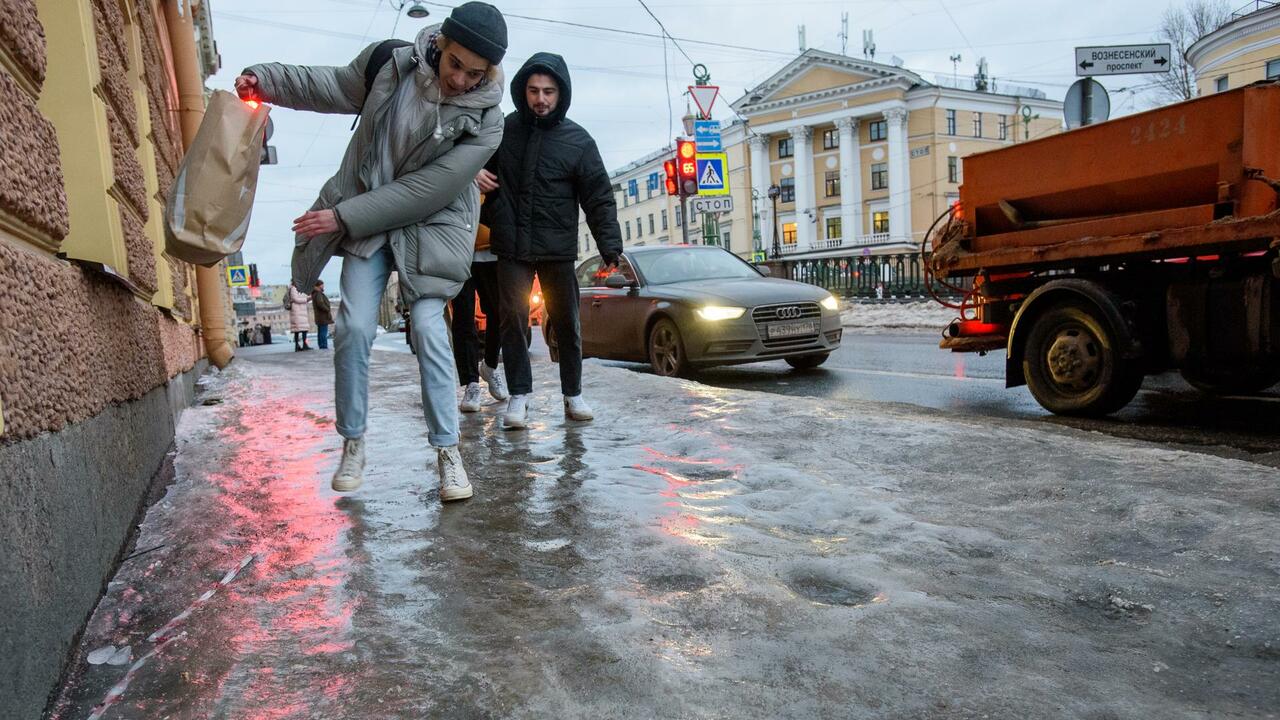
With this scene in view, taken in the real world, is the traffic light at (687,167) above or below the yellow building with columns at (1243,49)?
below

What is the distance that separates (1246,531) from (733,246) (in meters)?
69.2

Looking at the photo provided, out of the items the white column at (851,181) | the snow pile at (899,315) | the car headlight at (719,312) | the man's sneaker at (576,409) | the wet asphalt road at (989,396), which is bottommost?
the wet asphalt road at (989,396)

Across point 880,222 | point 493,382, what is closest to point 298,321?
point 493,382

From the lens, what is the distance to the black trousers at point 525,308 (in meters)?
4.90

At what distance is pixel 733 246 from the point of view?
70812 mm

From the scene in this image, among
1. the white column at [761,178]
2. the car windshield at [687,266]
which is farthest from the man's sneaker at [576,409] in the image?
the white column at [761,178]

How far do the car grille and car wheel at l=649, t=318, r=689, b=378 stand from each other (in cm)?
76

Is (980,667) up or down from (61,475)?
down

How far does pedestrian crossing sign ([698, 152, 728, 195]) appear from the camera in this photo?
1928 cm

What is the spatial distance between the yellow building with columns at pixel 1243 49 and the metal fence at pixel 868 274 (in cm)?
1779

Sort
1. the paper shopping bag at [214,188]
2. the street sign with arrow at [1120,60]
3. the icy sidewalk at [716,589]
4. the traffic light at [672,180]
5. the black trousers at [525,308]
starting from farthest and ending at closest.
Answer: the traffic light at [672,180] < the street sign with arrow at [1120,60] < the black trousers at [525,308] < the paper shopping bag at [214,188] < the icy sidewalk at [716,589]

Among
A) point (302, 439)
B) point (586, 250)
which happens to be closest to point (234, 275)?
point (302, 439)

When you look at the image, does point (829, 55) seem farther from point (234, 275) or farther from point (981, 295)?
point (981, 295)

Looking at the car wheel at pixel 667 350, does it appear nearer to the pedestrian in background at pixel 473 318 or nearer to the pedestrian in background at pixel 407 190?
the pedestrian in background at pixel 473 318
